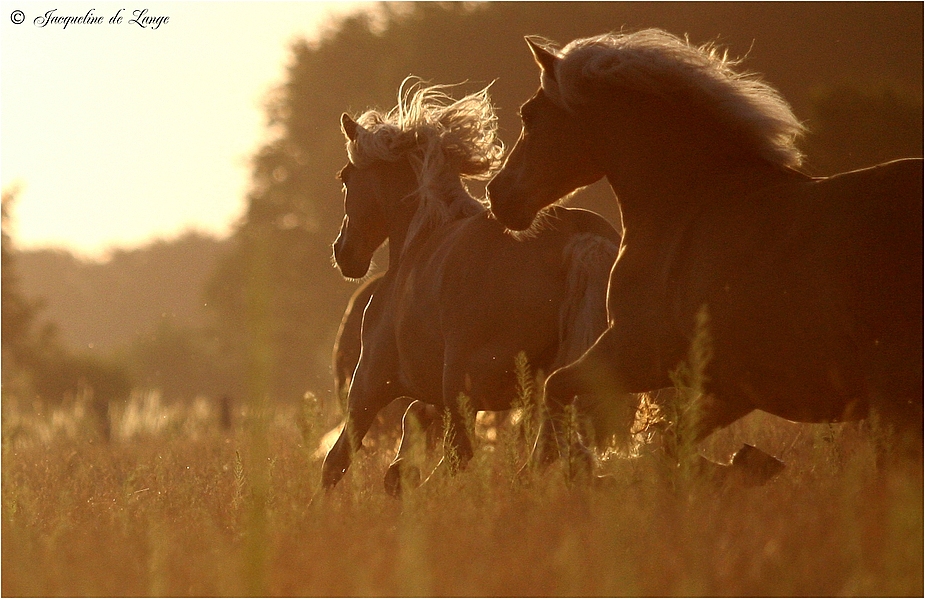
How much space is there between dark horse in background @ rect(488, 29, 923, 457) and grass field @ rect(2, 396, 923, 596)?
1.18 ft

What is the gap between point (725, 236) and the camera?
16.1 ft

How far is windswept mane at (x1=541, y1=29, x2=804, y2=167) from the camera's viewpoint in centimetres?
525

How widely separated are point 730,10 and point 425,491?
21398 mm

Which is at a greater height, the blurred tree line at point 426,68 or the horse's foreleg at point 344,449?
the blurred tree line at point 426,68

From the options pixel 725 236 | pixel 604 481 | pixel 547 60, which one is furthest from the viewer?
pixel 547 60

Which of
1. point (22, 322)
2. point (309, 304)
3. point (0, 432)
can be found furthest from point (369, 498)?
point (22, 322)

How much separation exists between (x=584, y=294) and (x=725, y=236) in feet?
5.48

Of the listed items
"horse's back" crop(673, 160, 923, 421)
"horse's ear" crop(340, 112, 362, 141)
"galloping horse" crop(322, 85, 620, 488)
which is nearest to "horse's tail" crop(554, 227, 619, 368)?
"galloping horse" crop(322, 85, 620, 488)

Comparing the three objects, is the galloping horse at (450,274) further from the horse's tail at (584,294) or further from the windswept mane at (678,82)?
the windswept mane at (678,82)

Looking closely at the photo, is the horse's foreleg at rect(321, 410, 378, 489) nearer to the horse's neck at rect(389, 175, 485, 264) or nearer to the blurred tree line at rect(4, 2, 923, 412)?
the horse's neck at rect(389, 175, 485, 264)

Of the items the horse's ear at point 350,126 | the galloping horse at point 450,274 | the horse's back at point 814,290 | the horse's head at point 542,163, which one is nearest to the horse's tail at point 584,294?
the galloping horse at point 450,274

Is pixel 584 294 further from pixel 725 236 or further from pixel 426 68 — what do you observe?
pixel 426 68

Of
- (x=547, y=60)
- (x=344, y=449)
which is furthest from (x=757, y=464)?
(x=344, y=449)

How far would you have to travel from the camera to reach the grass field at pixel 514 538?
343 cm
